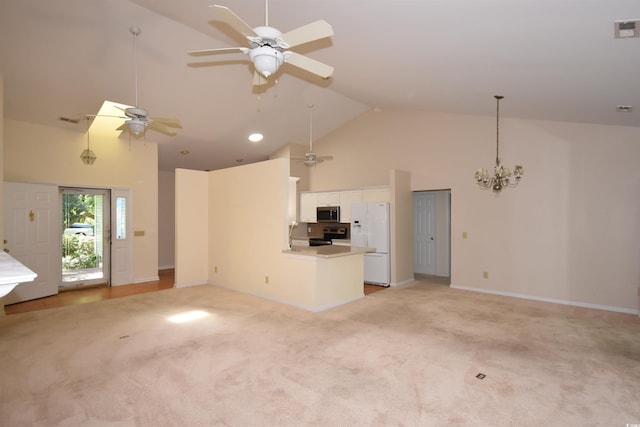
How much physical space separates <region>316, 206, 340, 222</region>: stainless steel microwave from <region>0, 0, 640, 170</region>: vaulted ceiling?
227 centimetres

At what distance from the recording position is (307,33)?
2379 mm

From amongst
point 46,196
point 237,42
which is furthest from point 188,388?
point 46,196

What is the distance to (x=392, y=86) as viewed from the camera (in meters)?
5.31

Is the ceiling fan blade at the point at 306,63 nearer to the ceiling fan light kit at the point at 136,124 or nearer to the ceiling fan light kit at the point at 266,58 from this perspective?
the ceiling fan light kit at the point at 266,58

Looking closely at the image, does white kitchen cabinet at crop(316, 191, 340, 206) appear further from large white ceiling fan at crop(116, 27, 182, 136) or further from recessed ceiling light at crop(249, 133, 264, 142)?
large white ceiling fan at crop(116, 27, 182, 136)

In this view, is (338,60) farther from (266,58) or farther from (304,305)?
(304,305)

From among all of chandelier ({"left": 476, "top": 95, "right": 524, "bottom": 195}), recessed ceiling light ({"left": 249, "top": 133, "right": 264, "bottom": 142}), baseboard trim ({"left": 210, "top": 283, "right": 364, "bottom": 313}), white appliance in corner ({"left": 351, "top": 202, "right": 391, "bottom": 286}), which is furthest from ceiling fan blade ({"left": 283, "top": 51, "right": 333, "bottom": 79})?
recessed ceiling light ({"left": 249, "top": 133, "right": 264, "bottom": 142})

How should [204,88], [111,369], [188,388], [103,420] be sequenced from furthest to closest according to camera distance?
[204,88]
[111,369]
[188,388]
[103,420]

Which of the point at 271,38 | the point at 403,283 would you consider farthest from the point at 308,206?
the point at 271,38

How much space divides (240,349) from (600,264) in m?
5.36

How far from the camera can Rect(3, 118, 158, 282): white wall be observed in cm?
566

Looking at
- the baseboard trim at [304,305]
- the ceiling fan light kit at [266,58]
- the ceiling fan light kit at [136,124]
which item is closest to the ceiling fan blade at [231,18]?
the ceiling fan light kit at [266,58]

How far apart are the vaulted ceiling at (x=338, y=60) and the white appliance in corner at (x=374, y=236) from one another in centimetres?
213

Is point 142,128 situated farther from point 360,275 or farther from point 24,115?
point 360,275
